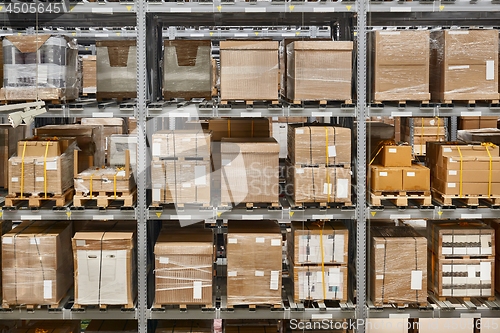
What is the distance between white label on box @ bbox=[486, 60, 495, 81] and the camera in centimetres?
603

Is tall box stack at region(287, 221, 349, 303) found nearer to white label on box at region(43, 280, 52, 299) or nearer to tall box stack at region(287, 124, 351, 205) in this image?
tall box stack at region(287, 124, 351, 205)

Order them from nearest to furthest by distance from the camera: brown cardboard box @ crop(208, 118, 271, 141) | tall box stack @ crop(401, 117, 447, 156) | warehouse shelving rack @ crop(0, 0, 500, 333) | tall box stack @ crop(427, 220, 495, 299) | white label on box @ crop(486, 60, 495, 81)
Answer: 1. warehouse shelving rack @ crop(0, 0, 500, 333)
2. white label on box @ crop(486, 60, 495, 81)
3. tall box stack @ crop(427, 220, 495, 299)
4. brown cardboard box @ crop(208, 118, 271, 141)
5. tall box stack @ crop(401, 117, 447, 156)

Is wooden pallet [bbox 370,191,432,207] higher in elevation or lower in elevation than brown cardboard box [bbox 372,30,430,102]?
lower

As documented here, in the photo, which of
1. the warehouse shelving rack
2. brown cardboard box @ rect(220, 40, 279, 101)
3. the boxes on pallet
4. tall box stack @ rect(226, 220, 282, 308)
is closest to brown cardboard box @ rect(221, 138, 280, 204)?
the warehouse shelving rack

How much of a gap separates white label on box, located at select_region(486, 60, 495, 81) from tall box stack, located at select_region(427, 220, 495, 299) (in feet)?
5.93

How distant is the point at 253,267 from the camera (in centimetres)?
602

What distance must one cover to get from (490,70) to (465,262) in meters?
2.29

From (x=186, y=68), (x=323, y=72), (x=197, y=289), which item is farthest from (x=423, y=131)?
(x=197, y=289)

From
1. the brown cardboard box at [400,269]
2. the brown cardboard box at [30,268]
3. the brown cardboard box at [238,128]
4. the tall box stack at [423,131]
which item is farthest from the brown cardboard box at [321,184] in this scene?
the tall box stack at [423,131]

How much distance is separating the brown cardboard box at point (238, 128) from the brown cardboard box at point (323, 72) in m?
0.89

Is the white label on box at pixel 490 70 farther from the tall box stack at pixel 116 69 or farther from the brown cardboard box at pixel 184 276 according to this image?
the tall box stack at pixel 116 69

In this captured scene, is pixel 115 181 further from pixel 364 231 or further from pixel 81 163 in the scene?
pixel 364 231

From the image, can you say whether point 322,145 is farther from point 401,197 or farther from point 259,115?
point 401,197

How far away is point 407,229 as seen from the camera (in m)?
6.51
